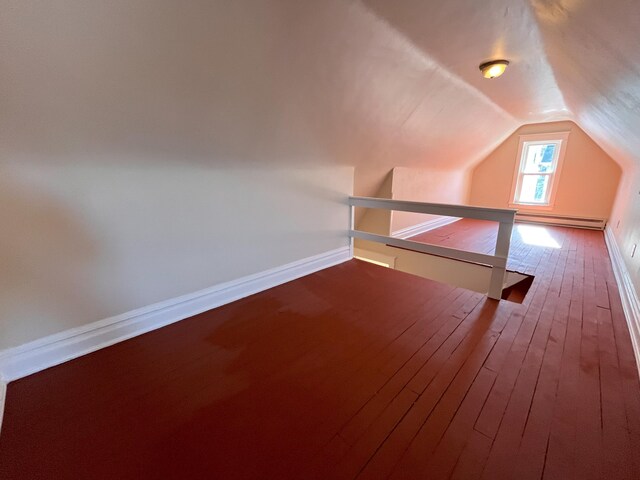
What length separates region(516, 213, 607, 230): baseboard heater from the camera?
5047 mm

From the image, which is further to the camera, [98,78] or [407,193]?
[407,193]

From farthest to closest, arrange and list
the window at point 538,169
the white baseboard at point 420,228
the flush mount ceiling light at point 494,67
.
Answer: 1. the window at point 538,169
2. the white baseboard at point 420,228
3. the flush mount ceiling light at point 494,67

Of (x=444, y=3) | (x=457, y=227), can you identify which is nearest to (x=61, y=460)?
(x=444, y=3)

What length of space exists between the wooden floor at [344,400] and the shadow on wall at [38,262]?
12.1 inches

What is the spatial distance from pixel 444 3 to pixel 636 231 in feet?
8.64

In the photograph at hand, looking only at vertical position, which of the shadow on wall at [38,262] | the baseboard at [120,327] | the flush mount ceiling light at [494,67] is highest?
the flush mount ceiling light at [494,67]

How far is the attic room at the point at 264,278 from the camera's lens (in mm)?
1069

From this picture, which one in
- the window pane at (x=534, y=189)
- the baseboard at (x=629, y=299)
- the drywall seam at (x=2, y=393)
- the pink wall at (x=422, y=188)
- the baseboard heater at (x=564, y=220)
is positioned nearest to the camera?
the drywall seam at (x=2, y=393)

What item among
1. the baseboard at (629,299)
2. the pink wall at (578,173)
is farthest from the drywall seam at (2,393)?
the pink wall at (578,173)

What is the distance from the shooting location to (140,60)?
1216 mm

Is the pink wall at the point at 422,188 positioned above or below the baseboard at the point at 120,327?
above

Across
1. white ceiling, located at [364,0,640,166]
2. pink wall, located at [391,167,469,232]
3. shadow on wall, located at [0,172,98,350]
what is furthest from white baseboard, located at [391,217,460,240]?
shadow on wall, located at [0,172,98,350]

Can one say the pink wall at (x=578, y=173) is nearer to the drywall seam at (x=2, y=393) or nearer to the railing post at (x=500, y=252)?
the railing post at (x=500, y=252)

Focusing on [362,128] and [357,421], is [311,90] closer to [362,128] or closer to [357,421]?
[362,128]
